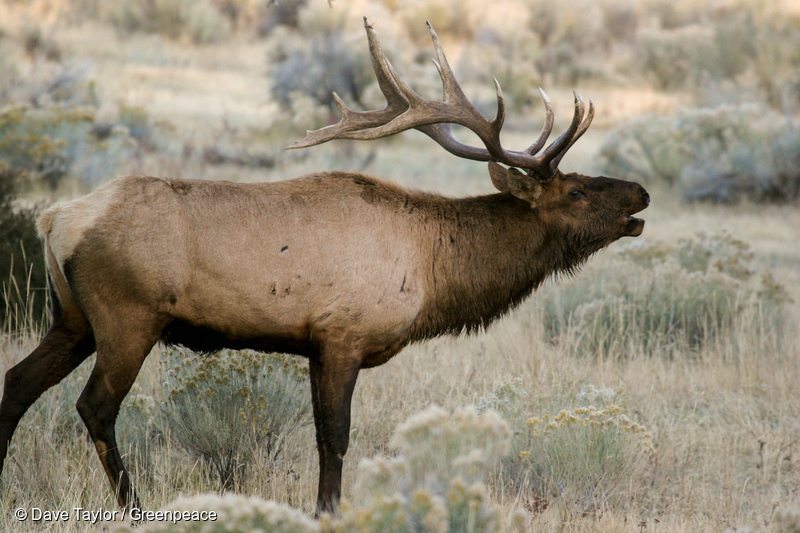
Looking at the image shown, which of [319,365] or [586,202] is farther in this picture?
[586,202]

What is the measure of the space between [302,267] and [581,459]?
171 centimetres

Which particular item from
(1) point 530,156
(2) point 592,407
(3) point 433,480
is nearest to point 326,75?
(1) point 530,156

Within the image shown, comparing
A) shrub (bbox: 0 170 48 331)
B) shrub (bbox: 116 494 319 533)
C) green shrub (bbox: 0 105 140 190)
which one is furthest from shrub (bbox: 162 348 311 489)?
green shrub (bbox: 0 105 140 190)

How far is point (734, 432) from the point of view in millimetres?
6074

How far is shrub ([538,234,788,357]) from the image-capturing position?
7516 mm

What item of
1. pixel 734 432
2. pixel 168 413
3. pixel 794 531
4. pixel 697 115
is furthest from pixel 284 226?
pixel 697 115

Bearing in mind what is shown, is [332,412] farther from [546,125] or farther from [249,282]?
[546,125]

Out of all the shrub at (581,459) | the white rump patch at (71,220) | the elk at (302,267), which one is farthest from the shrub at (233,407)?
the shrub at (581,459)

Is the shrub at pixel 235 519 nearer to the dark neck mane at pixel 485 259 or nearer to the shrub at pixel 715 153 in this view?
the dark neck mane at pixel 485 259

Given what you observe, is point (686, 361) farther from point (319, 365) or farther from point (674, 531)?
point (319, 365)

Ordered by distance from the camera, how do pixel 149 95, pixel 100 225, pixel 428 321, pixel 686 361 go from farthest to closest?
pixel 149 95
pixel 686 361
pixel 428 321
pixel 100 225

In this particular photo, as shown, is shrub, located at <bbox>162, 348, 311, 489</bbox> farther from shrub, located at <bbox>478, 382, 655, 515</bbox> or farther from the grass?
shrub, located at <bbox>478, 382, 655, 515</bbox>

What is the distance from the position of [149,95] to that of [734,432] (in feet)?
45.2

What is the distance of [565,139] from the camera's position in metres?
5.25
